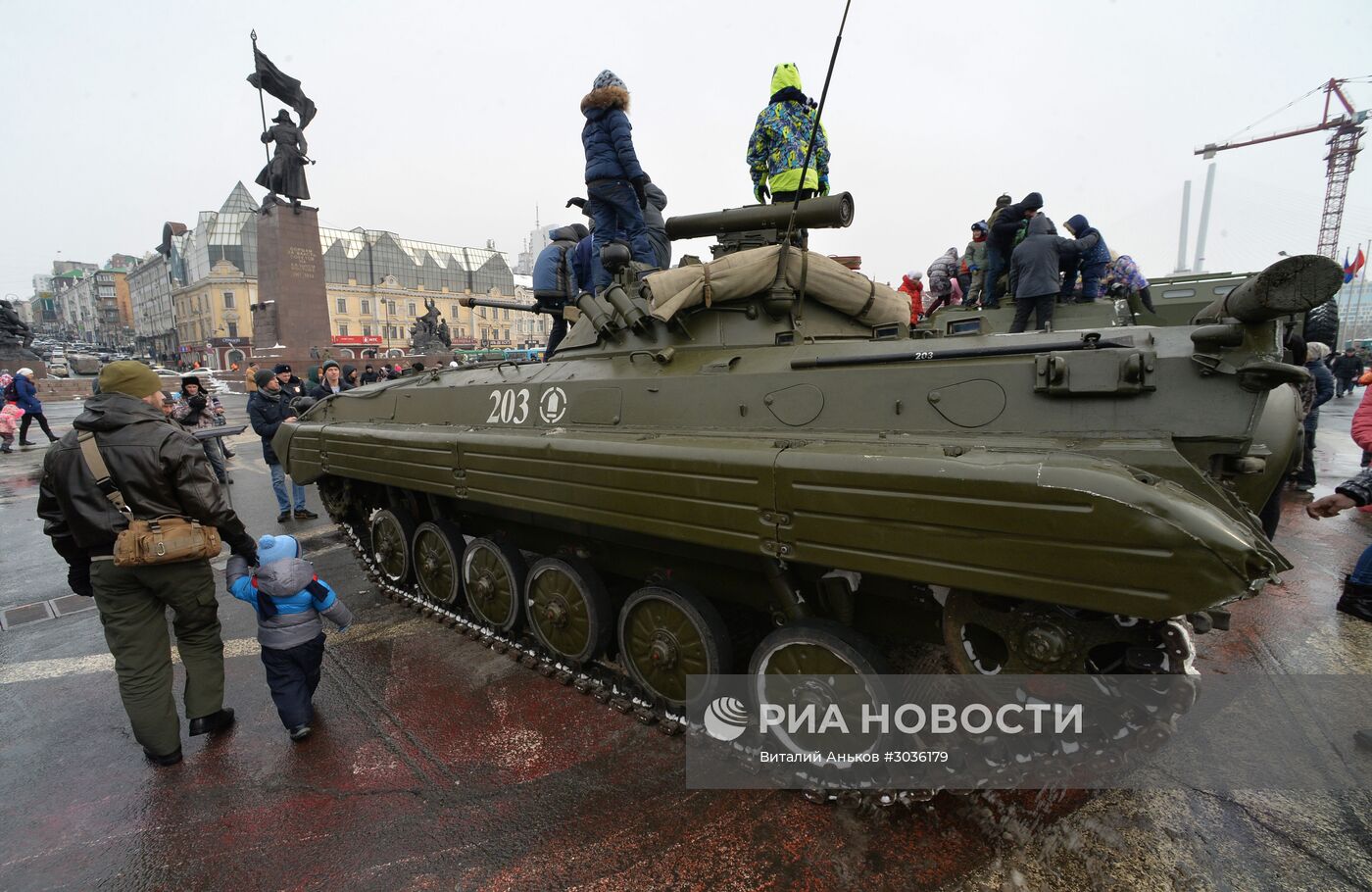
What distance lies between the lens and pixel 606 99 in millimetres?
5902

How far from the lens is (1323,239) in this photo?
48969 millimetres

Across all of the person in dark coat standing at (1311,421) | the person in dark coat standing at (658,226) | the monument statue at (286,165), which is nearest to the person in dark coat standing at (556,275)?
the person in dark coat standing at (658,226)

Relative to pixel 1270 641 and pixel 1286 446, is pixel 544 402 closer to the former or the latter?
pixel 1286 446

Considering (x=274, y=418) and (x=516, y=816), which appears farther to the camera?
(x=274, y=418)

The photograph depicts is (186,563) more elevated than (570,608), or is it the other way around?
(186,563)

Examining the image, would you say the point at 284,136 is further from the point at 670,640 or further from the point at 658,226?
the point at 670,640

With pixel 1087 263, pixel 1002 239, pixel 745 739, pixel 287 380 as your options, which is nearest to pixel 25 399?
pixel 287 380

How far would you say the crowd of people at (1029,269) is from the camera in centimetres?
659

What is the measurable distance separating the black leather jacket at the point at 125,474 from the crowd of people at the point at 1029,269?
479 cm

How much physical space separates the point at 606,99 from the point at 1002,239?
5.24 meters

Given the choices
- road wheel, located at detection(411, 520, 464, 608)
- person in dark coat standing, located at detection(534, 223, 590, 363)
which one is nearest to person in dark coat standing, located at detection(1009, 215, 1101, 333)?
person in dark coat standing, located at detection(534, 223, 590, 363)

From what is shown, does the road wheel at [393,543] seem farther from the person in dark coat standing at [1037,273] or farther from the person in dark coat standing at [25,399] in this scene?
the person in dark coat standing at [25,399]

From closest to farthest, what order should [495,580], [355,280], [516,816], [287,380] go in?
[516,816], [495,580], [287,380], [355,280]

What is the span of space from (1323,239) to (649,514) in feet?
224
